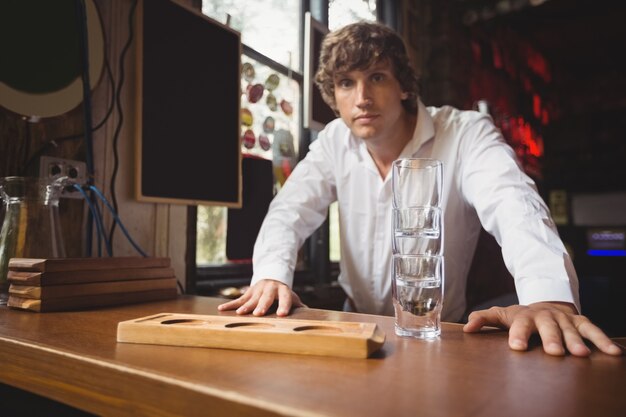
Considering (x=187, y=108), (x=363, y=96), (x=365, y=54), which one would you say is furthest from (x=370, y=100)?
(x=187, y=108)

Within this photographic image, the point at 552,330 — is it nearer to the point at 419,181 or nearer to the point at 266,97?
the point at 419,181

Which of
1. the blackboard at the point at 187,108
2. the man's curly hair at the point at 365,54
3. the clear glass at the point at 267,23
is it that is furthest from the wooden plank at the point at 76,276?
the clear glass at the point at 267,23

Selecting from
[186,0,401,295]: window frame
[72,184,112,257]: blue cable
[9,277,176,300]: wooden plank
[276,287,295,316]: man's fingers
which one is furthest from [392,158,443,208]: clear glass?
[186,0,401,295]: window frame

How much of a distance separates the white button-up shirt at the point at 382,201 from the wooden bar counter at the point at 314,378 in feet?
1.85

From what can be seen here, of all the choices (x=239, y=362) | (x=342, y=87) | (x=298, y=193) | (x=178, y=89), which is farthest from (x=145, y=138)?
(x=239, y=362)

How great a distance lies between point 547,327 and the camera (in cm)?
67

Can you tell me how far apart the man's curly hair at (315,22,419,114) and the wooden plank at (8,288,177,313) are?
99 centimetres

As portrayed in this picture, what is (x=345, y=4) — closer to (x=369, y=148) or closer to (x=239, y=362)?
(x=369, y=148)

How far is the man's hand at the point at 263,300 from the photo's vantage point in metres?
0.91

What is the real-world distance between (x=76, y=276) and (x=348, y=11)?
96.0 inches

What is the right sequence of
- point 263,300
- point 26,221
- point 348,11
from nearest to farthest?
point 263,300
point 26,221
point 348,11

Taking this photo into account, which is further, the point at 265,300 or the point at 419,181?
the point at 265,300

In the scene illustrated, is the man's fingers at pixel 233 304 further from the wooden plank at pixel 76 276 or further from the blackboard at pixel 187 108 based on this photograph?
the blackboard at pixel 187 108

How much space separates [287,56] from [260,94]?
35cm
